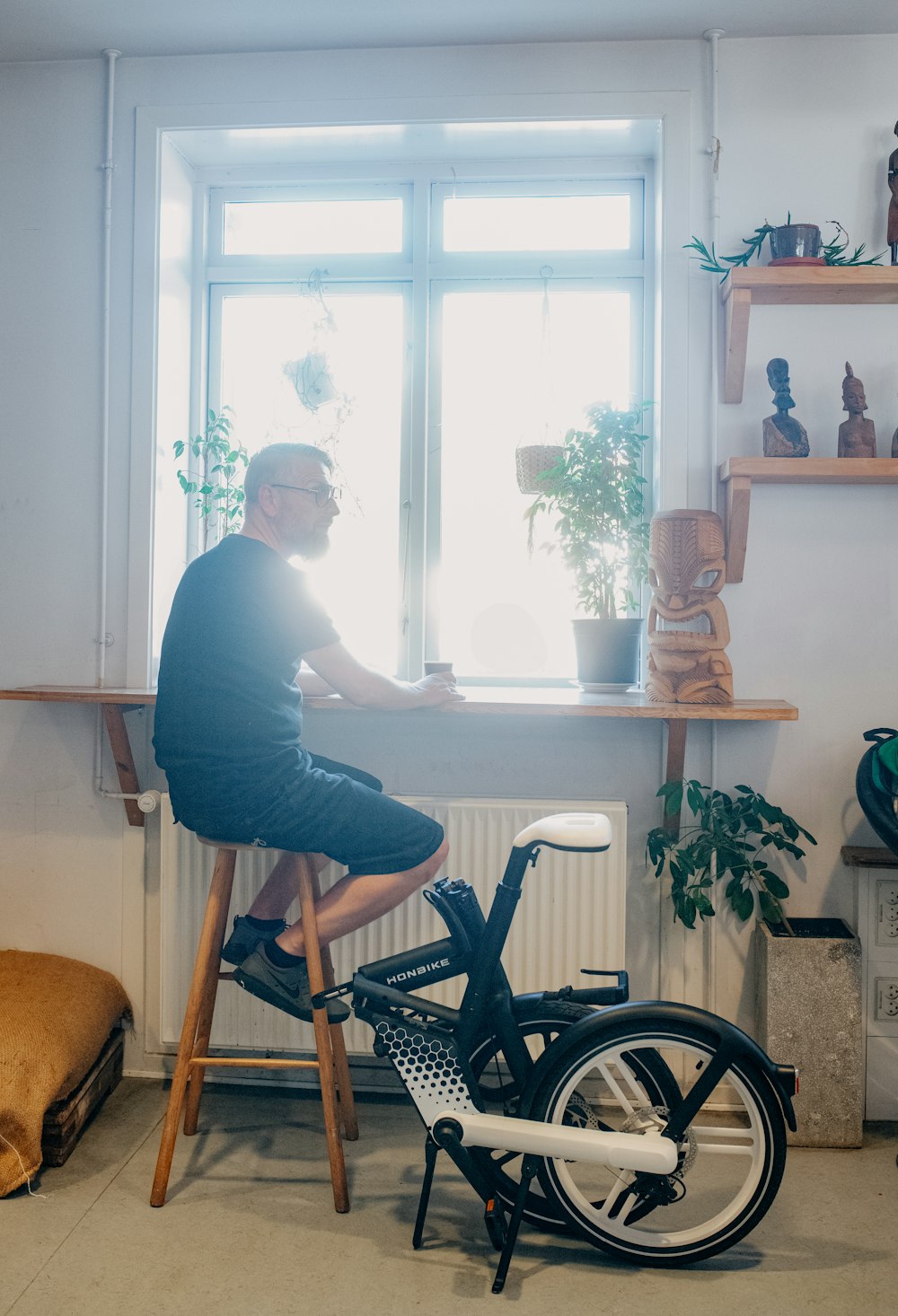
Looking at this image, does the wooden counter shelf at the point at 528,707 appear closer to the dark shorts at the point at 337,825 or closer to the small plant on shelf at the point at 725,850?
the small plant on shelf at the point at 725,850

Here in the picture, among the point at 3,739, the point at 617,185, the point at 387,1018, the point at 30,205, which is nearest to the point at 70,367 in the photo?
the point at 30,205

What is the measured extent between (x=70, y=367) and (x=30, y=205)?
0.47 metres

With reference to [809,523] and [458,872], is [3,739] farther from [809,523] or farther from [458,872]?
[809,523]

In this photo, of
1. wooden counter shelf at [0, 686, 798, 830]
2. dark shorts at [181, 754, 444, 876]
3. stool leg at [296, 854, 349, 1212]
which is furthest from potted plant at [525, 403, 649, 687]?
stool leg at [296, 854, 349, 1212]

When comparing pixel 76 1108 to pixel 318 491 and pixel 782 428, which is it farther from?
pixel 782 428

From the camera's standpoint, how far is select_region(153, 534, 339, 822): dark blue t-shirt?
6.68ft

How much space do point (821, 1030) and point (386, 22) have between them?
2764mm

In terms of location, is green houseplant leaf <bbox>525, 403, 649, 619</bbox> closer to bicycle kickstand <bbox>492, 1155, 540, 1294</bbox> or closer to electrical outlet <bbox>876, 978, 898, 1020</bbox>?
electrical outlet <bbox>876, 978, 898, 1020</bbox>

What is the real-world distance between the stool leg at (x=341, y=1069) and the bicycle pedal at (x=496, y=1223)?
54cm

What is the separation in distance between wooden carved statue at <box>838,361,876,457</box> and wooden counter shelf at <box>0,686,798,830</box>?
0.65 meters

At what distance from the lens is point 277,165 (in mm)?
2953

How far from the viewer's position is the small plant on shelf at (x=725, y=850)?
2.41m

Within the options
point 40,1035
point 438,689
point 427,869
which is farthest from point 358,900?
point 40,1035

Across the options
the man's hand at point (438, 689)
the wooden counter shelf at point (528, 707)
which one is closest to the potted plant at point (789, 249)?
the wooden counter shelf at point (528, 707)
